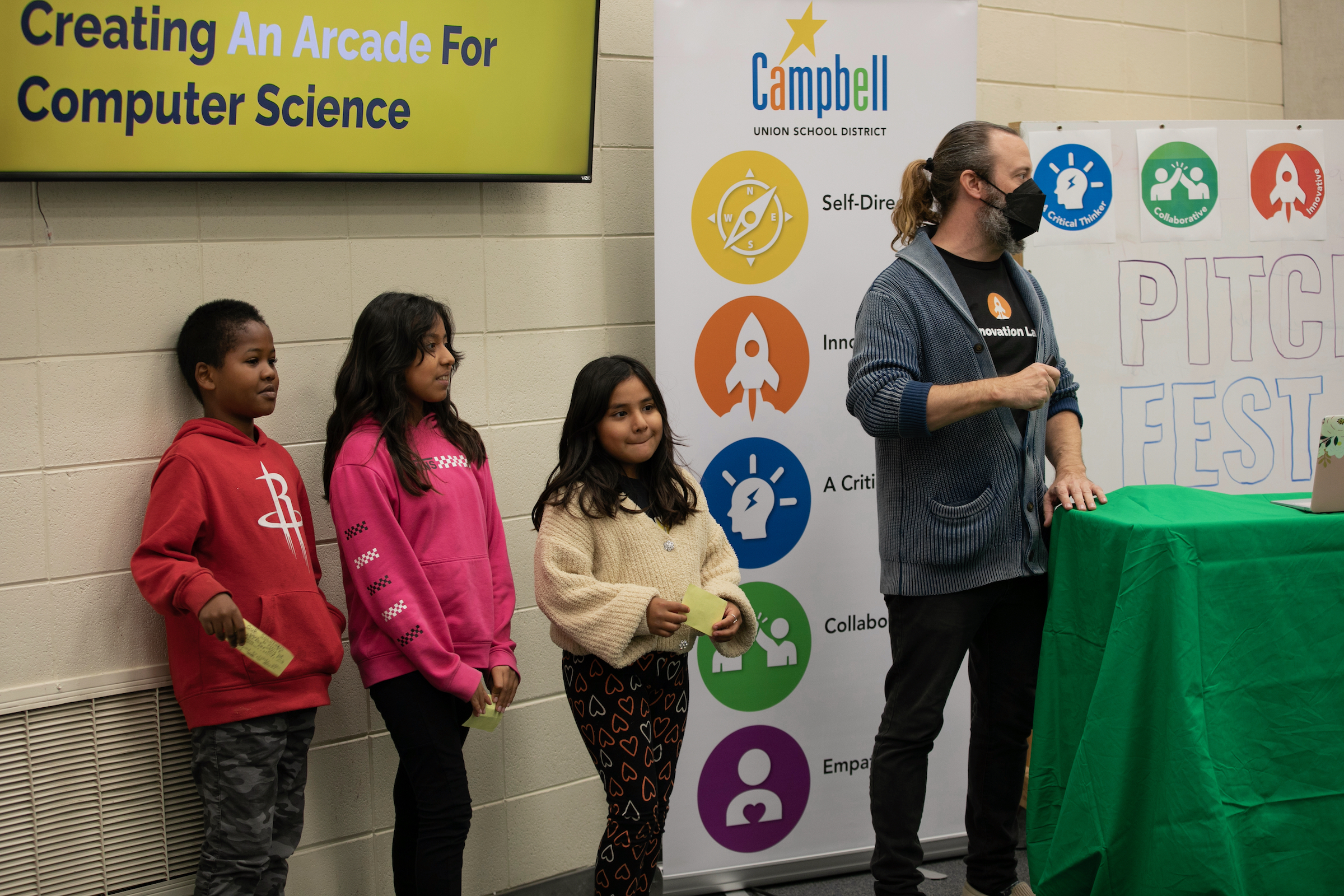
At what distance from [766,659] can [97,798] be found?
1407mm

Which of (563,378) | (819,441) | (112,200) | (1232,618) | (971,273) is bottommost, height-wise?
(1232,618)

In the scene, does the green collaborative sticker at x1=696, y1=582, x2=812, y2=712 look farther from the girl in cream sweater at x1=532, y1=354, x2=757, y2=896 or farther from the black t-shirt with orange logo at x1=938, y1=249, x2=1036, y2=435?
the black t-shirt with orange logo at x1=938, y1=249, x2=1036, y2=435

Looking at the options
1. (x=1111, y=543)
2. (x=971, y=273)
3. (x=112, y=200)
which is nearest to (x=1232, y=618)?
(x=1111, y=543)

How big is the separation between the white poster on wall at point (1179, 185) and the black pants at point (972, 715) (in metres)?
1.38

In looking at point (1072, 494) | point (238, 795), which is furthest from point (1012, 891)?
point (238, 795)

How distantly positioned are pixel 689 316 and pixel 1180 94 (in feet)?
6.60

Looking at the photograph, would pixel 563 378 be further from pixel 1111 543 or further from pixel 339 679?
pixel 1111 543

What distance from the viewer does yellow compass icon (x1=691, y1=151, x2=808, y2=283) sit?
241 cm

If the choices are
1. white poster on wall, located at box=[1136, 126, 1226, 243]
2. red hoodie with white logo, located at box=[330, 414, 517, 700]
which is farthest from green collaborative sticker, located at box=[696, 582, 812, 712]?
white poster on wall, located at box=[1136, 126, 1226, 243]

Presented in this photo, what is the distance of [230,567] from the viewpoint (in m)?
1.83

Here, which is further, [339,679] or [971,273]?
[339,679]

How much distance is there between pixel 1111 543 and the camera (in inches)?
68.5

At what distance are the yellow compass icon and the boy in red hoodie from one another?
1000 millimetres

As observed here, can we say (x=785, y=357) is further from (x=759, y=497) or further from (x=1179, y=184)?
(x=1179, y=184)
